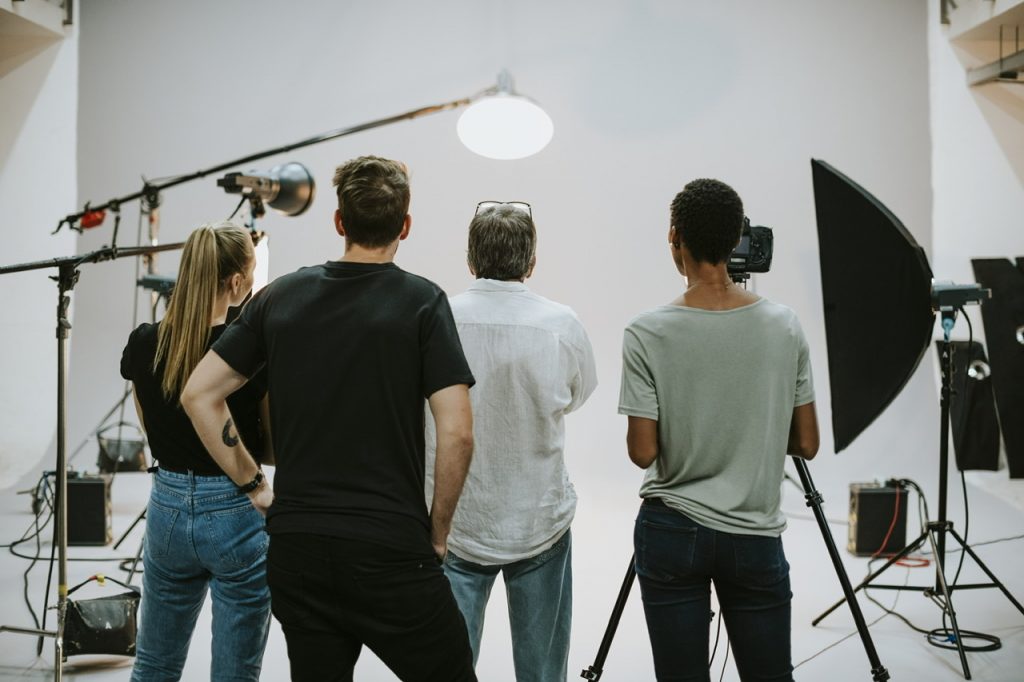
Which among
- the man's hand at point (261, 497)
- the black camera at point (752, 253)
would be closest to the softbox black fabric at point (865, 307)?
the black camera at point (752, 253)

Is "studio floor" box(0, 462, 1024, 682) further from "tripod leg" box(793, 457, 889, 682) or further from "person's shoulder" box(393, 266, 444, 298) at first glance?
"person's shoulder" box(393, 266, 444, 298)

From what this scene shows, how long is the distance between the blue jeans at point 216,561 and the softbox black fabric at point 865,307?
1329 millimetres

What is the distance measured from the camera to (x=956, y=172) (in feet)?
16.8

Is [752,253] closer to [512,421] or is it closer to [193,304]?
[512,421]

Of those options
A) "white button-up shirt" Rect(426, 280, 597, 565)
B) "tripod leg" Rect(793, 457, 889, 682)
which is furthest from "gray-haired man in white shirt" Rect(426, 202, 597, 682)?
"tripod leg" Rect(793, 457, 889, 682)

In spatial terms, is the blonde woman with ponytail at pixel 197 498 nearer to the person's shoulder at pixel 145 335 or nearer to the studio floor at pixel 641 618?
the person's shoulder at pixel 145 335

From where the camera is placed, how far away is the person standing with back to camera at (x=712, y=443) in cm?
130

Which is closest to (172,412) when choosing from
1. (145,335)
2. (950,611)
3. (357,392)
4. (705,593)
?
(145,335)

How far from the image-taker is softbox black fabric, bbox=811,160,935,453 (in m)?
1.99

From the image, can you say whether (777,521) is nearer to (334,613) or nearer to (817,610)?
(334,613)

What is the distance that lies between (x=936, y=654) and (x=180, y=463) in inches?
90.8

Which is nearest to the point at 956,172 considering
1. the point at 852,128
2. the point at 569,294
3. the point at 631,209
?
the point at 852,128

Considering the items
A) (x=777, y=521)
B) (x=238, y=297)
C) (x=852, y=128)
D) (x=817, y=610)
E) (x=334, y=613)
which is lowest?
(x=817, y=610)

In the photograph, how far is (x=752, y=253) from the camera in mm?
1694
